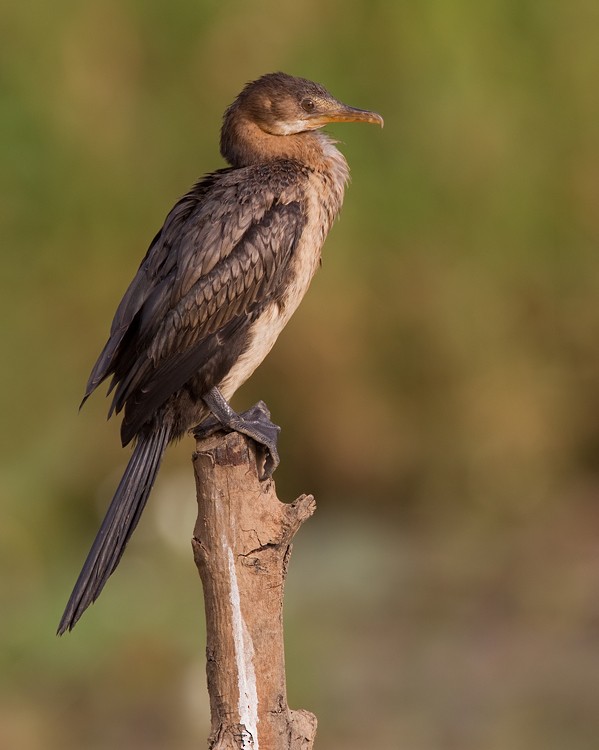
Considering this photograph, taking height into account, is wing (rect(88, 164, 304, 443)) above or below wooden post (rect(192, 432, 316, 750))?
above

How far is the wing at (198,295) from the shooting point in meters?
5.11

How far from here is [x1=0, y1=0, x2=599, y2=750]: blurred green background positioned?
9.34m

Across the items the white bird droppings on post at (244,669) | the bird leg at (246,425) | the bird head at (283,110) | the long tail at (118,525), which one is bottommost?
the white bird droppings on post at (244,669)

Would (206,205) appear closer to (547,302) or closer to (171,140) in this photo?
(171,140)

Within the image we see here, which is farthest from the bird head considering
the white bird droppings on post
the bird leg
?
the white bird droppings on post

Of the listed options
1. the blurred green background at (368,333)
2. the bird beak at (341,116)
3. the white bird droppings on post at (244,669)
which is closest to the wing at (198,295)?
the bird beak at (341,116)

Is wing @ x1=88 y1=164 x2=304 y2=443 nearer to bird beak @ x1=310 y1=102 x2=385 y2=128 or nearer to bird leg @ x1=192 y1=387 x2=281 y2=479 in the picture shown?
bird leg @ x1=192 y1=387 x2=281 y2=479

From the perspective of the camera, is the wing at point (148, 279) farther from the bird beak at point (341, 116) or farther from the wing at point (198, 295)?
the bird beak at point (341, 116)

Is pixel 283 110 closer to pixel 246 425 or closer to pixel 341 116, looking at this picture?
pixel 341 116

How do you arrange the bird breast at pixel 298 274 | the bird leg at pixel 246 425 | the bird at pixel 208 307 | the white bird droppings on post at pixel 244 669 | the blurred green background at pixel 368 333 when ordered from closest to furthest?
the white bird droppings on post at pixel 244 669
the bird leg at pixel 246 425
the bird at pixel 208 307
the bird breast at pixel 298 274
the blurred green background at pixel 368 333

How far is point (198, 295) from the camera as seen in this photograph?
514 cm

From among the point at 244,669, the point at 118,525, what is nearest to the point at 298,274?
the point at 118,525

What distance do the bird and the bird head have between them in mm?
197

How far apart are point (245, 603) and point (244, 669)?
186 millimetres
